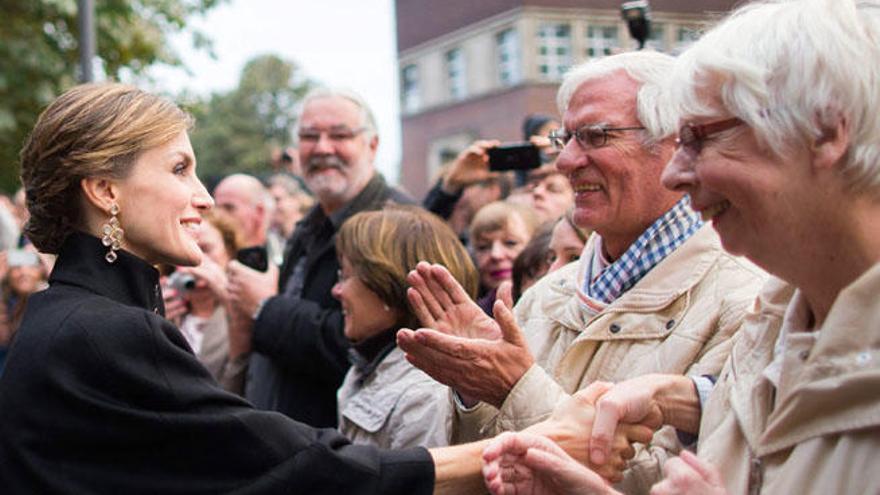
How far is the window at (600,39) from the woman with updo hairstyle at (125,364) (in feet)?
8.83

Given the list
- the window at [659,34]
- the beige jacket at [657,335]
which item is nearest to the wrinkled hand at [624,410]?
the beige jacket at [657,335]

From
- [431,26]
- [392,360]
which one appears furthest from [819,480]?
[431,26]

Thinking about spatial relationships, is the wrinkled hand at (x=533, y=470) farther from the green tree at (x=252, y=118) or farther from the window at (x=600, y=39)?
the green tree at (x=252, y=118)

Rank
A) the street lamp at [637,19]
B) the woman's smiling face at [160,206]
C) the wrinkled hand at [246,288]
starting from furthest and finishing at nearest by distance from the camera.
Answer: the wrinkled hand at [246,288] → the street lamp at [637,19] → the woman's smiling face at [160,206]

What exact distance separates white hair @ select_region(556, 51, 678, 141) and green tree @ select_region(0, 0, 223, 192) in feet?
30.1

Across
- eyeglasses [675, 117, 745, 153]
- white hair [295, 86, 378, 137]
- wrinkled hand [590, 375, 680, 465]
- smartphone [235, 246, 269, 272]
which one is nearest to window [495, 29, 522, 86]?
white hair [295, 86, 378, 137]

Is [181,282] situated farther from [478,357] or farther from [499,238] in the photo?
[478,357]

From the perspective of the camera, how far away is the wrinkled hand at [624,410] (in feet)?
7.80

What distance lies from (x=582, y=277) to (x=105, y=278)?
1320 mm

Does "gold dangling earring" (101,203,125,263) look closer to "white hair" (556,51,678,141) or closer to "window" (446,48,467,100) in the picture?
"white hair" (556,51,678,141)

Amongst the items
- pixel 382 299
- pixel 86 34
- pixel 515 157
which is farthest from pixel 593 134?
pixel 86 34

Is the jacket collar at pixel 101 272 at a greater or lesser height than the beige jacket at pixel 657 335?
greater

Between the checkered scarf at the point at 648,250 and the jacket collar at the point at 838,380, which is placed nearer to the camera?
the jacket collar at the point at 838,380

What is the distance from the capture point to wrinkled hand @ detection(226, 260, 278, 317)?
477 cm
